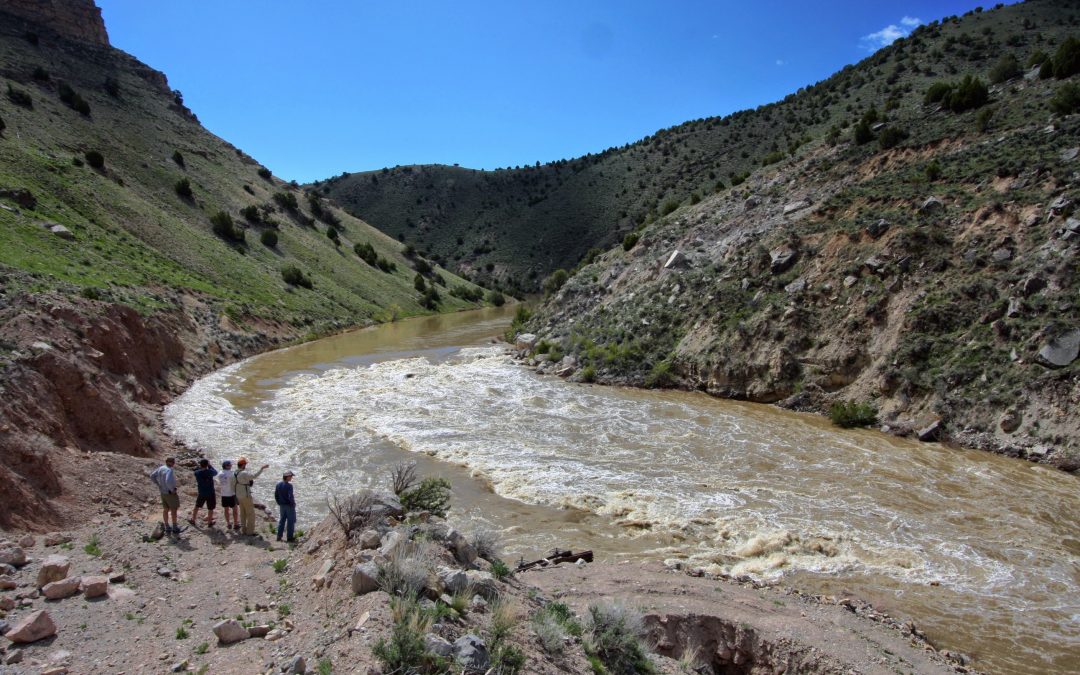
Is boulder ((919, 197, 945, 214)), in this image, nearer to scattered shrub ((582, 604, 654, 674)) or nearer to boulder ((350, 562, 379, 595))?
scattered shrub ((582, 604, 654, 674))

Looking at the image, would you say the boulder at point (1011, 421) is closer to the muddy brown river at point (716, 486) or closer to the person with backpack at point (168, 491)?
the muddy brown river at point (716, 486)

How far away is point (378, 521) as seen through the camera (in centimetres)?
866

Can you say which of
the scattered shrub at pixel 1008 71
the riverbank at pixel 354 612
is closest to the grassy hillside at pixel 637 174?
the scattered shrub at pixel 1008 71

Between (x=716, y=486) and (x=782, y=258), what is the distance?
15.5 meters

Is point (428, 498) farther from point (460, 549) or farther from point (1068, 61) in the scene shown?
point (1068, 61)

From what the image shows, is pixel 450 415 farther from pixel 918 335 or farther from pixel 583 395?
pixel 918 335

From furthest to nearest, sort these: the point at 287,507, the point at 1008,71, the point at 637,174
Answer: the point at 637,174 < the point at 1008,71 < the point at 287,507

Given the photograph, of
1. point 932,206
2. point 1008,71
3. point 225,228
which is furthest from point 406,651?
point 225,228

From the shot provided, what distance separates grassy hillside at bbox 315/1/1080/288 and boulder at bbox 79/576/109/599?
35.2 metres

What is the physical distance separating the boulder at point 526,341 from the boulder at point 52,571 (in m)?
27.2

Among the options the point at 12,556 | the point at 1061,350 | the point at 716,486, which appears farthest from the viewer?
the point at 1061,350

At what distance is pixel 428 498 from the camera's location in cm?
1150

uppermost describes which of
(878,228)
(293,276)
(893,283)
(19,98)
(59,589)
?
(19,98)

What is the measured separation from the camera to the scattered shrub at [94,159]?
42375 mm
